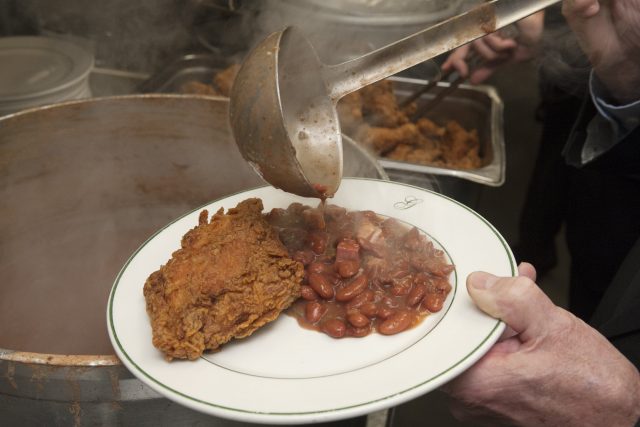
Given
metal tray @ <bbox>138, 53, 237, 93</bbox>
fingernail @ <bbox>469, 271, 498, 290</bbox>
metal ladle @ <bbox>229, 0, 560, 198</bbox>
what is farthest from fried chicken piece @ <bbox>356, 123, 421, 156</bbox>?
fingernail @ <bbox>469, 271, 498, 290</bbox>

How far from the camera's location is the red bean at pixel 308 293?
1.65m

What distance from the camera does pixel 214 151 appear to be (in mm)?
2654

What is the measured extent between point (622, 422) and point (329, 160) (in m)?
1.14

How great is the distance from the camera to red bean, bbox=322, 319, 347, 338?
154 cm

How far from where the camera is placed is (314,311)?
5.29 ft

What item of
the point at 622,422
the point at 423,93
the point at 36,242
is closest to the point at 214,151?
the point at 36,242

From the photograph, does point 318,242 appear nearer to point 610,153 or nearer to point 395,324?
point 395,324

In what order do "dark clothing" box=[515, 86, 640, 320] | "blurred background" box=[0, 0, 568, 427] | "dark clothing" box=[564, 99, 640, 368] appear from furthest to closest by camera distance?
"blurred background" box=[0, 0, 568, 427]
"dark clothing" box=[515, 86, 640, 320]
"dark clothing" box=[564, 99, 640, 368]

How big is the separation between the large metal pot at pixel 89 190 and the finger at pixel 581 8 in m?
1.08

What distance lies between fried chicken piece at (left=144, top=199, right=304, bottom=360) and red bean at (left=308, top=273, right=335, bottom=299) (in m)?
0.04

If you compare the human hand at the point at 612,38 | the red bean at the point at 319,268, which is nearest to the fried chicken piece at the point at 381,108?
the human hand at the point at 612,38

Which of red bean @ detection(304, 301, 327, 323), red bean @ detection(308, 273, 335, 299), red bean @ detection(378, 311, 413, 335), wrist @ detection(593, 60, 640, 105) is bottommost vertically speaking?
red bean @ detection(304, 301, 327, 323)

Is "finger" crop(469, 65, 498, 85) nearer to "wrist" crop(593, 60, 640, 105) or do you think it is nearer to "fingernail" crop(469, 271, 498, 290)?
"wrist" crop(593, 60, 640, 105)

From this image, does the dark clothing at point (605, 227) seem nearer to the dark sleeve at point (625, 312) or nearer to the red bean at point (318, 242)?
the dark sleeve at point (625, 312)
